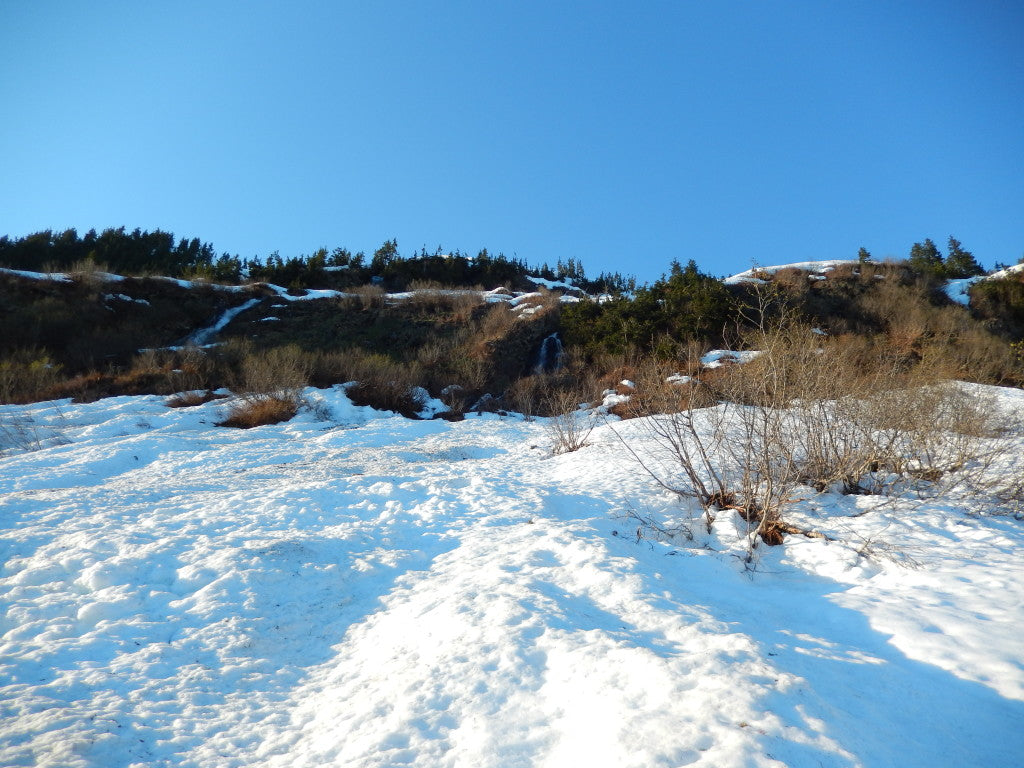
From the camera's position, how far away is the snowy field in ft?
6.46

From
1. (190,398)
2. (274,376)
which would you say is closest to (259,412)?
(274,376)

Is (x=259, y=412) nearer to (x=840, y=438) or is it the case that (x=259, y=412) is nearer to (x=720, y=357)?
(x=840, y=438)

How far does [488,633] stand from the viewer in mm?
2771

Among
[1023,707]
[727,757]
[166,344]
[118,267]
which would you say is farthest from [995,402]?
[118,267]

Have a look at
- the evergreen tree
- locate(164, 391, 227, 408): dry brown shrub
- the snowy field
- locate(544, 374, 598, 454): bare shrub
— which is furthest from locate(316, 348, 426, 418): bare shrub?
the evergreen tree

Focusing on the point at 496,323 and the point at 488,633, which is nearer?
the point at 488,633

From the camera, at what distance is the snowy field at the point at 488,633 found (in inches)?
77.5

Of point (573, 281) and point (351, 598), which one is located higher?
point (573, 281)

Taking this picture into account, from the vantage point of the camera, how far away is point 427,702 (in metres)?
2.26

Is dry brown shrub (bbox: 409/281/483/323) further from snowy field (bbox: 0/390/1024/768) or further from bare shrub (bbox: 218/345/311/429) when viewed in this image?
snowy field (bbox: 0/390/1024/768)

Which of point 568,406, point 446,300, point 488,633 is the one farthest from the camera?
point 446,300

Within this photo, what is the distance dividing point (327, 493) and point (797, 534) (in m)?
5.23

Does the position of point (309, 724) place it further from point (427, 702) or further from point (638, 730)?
point (638, 730)

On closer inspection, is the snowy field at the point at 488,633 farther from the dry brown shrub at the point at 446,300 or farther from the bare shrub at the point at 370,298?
the bare shrub at the point at 370,298
